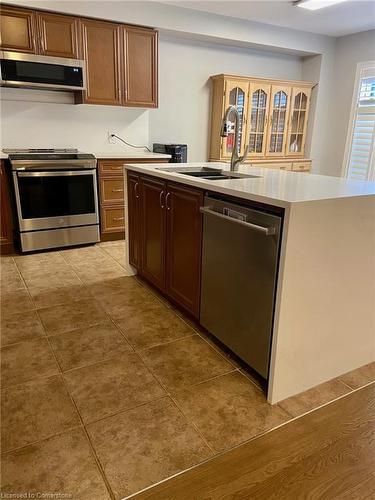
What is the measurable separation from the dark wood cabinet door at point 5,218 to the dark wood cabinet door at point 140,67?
5.08 ft

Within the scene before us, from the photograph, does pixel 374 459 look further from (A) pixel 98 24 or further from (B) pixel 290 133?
(B) pixel 290 133

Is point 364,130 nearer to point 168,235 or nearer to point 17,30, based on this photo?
point 168,235

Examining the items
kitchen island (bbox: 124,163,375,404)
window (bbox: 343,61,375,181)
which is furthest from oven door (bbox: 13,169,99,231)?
window (bbox: 343,61,375,181)

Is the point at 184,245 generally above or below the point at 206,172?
below

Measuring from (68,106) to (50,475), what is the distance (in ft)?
12.2

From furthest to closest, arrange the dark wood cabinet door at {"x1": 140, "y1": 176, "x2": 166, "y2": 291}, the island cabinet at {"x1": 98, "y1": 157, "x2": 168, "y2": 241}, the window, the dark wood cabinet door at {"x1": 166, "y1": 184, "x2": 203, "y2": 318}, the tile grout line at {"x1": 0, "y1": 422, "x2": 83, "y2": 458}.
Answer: the window, the island cabinet at {"x1": 98, "y1": 157, "x2": 168, "y2": 241}, the dark wood cabinet door at {"x1": 140, "y1": 176, "x2": 166, "y2": 291}, the dark wood cabinet door at {"x1": 166, "y1": 184, "x2": 203, "y2": 318}, the tile grout line at {"x1": 0, "y1": 422, "x2": 83, "y2": 458}

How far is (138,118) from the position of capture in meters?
4.48

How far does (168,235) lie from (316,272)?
109cm

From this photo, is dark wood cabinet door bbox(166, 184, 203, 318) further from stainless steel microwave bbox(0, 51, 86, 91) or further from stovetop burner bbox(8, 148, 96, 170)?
stainless steel microwave bbox(0, 51, 86, 91)

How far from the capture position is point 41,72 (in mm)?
3529

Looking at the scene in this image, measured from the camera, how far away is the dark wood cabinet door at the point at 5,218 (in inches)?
134

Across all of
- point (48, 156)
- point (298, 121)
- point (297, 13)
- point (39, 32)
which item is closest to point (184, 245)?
point (48, 156)

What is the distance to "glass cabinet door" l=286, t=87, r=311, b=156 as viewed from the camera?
5.32m

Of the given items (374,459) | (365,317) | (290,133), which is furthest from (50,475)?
(290,133)
